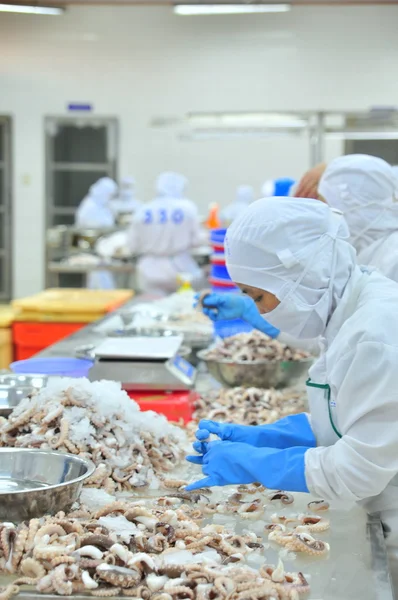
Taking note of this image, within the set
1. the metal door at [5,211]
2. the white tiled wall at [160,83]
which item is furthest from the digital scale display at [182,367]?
the metal door at [5,211]

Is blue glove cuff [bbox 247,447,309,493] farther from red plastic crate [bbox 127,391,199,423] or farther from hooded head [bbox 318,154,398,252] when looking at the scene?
hooded head [bbox 318,154,398,252]

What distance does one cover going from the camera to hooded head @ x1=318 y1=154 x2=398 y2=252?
9.93 feet

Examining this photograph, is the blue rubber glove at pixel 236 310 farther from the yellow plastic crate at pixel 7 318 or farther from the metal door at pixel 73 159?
the metal door at pixel 73 159

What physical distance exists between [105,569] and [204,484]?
472 millimetres

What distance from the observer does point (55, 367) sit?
274 cm

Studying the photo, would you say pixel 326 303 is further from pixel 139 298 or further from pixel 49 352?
pixel 139 298

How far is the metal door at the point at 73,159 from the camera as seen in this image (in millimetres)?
11250

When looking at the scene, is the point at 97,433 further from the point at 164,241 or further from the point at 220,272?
the point at 164,241

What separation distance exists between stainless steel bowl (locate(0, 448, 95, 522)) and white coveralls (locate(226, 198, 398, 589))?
499 millimetres

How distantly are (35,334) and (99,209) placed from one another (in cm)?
534

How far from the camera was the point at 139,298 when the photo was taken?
539cm

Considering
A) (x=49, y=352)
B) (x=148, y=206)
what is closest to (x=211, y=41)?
(x=148, y=206)

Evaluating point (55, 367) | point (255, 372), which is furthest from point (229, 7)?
point (55, 367)

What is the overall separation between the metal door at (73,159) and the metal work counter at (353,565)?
987 cm
